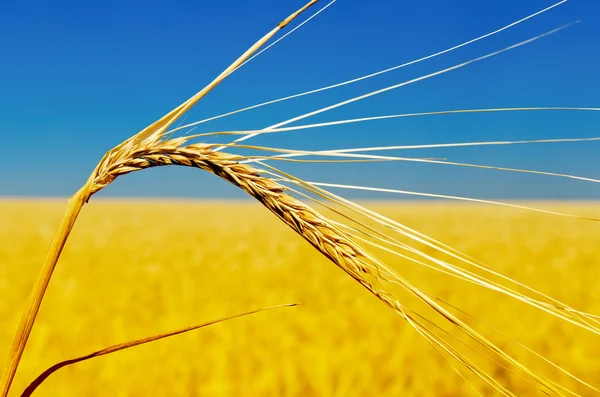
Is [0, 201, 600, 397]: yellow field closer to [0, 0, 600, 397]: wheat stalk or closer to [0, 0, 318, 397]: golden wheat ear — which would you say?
[0, 0, 318, 397]: golden wheat ear

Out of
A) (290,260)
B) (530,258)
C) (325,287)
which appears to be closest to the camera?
(325,287)

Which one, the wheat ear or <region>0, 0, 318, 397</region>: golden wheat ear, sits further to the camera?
<region>0, 0, 318, 397</region>: golden wheat ear

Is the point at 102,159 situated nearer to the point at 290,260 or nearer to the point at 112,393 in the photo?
the point at 112,393

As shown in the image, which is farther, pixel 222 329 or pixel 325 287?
pixel 325 287

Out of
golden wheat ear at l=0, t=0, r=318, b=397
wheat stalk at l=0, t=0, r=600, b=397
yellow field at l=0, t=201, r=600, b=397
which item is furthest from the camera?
yellow field at l=0, t=201, r=600, b=397

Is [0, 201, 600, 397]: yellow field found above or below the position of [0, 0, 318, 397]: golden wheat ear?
below

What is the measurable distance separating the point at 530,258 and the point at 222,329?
678cm

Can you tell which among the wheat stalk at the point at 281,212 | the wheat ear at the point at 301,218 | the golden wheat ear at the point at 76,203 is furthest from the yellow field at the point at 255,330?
the wheat ear at the point at 301,218

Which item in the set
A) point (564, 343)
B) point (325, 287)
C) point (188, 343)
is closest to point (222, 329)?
point (188, 343)

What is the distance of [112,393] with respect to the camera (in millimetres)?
3457

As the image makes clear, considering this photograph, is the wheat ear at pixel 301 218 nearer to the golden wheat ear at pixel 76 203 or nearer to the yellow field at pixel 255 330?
the golden wheat ear at pixel 76 203

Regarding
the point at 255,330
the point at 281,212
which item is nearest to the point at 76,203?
the point at 281,212

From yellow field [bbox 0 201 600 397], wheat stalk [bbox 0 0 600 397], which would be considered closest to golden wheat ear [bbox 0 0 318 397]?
wheat stalk [bbox 0 0 600 397]

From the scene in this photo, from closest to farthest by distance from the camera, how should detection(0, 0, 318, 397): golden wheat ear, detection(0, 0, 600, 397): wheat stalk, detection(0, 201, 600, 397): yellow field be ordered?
detection(0, 0, 600, 397): wheat stalk → detection(0, 0, 318, 397): golden wheat ear → detection(0, 201, 600, 397): yellow field
